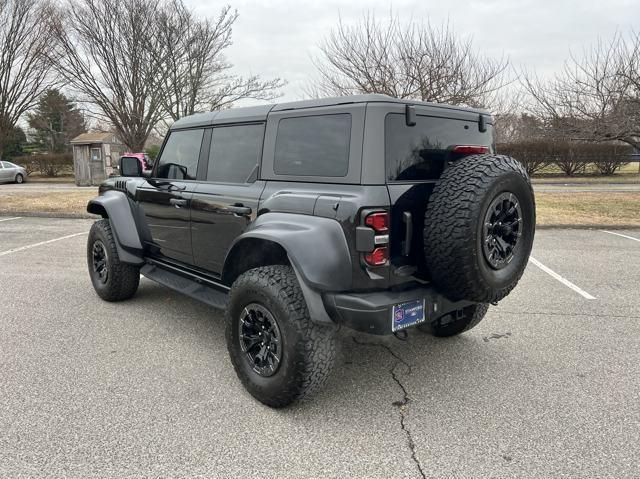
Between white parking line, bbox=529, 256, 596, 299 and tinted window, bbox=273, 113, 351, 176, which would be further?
white parking line, bbox=529, 256, 596, 299

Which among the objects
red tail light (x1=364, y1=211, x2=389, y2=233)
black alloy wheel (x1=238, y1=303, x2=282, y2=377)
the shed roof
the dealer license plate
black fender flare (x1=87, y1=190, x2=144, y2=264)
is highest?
the shed roof

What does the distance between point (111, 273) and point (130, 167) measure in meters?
1.05

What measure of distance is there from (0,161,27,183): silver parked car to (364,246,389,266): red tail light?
1080 inches

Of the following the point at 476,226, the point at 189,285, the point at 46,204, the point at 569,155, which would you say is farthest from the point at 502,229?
the point at 569,155

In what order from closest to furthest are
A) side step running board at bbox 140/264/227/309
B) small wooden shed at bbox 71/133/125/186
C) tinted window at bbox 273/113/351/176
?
tinted window at bbox 273/113/351/176, side step running board at bbox 140/264/227/309, small wooden shed at bbox 71/133/125/186

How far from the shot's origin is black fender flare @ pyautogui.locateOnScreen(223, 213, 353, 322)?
2.57 meters

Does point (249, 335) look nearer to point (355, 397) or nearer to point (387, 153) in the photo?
point (355, 397)

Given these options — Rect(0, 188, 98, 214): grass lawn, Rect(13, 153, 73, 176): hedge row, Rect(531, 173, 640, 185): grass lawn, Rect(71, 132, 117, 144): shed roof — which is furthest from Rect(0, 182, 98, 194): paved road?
Rect(531, 173, 640, 185): grass lawn

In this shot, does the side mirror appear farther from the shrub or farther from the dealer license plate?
the shrub

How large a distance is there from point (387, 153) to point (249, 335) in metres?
1.41

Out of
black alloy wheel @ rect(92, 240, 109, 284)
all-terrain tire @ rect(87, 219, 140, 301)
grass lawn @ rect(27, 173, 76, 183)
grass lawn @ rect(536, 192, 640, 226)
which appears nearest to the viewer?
all-terrain tire @ rect(87, 219, 140, 301)

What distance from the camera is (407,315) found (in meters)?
2.65

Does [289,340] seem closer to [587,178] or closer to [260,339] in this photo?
[260,339]

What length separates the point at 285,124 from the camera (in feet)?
10.3
